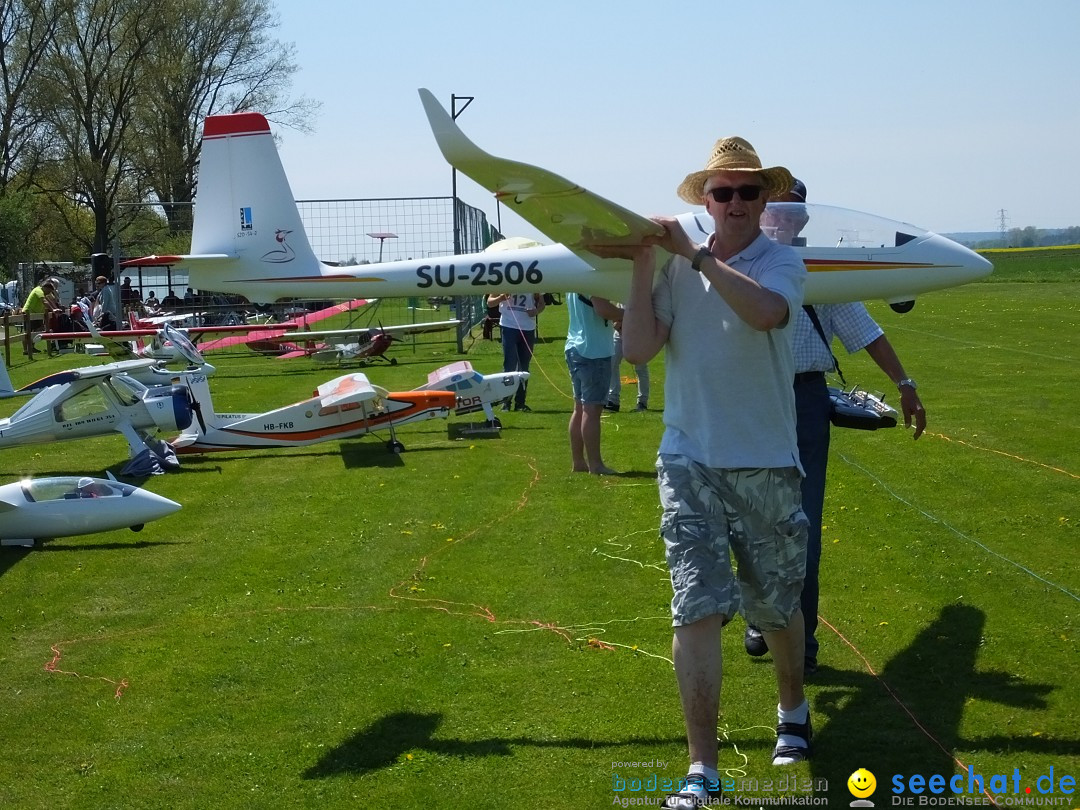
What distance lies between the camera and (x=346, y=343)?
24.0 metres

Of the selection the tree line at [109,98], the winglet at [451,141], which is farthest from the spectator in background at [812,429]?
the tree line at [109,98]

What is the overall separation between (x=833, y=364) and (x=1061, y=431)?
23.9 ft

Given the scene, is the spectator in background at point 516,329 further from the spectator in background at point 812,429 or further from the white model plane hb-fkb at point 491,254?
the spectator in background at point 812,429

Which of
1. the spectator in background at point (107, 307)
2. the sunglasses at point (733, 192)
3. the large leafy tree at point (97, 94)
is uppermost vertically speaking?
the large leafy tree at point (97, 94)

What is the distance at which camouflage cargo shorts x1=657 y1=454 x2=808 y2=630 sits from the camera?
148 inches

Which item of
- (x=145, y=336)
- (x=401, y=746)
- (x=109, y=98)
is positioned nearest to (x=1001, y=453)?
(x=401, y=746)

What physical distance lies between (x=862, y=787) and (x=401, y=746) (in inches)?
66.3

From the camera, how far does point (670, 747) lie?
4215 mm

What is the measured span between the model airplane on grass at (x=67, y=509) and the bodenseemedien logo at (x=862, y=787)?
18.7 feet

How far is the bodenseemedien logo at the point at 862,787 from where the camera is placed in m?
3.70

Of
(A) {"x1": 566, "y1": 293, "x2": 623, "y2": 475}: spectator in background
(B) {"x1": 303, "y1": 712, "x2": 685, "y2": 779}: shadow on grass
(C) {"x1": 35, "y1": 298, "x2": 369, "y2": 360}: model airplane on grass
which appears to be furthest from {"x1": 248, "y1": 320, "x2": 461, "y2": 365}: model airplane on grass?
(B) {"x1": 303, "y1": 712, "x2": 685, "y2": 779}: shadow on grass

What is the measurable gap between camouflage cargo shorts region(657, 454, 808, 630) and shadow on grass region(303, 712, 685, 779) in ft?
2.54

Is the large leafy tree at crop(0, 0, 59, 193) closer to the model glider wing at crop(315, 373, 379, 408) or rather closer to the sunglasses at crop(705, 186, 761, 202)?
the model glider wing at crop(315, 373, 379, 408)

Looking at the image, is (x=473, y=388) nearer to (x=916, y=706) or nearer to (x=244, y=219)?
(x=244, y=219)
